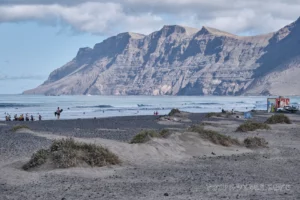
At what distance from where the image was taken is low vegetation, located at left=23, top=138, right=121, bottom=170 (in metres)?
13.2

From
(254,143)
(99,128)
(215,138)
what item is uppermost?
(215,138)

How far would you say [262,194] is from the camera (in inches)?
386

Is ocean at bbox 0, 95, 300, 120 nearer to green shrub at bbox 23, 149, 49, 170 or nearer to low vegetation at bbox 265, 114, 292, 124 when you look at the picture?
low vegetation at bbox 265, 114, 292, 124

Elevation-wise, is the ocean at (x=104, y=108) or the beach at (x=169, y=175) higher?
the beach at (x=169, y=175)

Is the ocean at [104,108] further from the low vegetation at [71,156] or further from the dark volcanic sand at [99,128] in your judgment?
the low vegetation at [71,156]

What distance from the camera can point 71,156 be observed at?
13.4 m

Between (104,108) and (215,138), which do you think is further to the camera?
(104,108)

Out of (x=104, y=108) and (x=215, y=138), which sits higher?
(x=215, y=138)

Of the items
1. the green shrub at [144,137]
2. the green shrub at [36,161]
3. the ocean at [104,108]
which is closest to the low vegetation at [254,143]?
the green shrub at [144,137]

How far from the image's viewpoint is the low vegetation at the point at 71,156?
1325 centimetres

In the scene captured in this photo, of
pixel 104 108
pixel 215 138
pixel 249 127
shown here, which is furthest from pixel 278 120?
pixel 104 108

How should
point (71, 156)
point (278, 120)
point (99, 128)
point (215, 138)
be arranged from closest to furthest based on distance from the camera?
1. point (71, 156)
2. point (215, 138)
3. point (99, 128)
4. point (278, 120)

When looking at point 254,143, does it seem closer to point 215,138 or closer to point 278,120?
point 215,138

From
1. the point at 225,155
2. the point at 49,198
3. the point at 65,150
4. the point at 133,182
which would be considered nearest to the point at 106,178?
the point at 133,182
